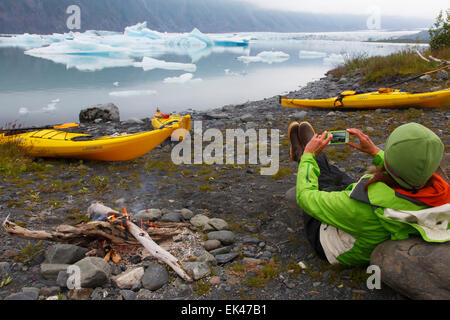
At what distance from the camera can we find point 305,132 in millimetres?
3568

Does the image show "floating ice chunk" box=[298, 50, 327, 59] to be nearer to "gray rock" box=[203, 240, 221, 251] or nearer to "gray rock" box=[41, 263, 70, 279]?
"gray rock" box=[203, 240, 221, 251]

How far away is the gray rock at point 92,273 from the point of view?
8.54 ft

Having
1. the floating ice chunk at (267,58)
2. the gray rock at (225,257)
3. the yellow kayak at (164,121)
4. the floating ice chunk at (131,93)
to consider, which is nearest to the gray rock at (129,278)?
the gray rock at (225,257)

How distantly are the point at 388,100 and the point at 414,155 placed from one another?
7.77 meters

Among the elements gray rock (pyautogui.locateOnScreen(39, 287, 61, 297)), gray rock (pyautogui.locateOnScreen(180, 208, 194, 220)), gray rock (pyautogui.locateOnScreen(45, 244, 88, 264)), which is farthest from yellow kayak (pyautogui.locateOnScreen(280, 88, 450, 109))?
gray rock (pyautogui.locateOnScreen(39, 287, 61, 297))

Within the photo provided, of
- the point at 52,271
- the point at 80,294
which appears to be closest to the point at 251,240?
the point at 80,294

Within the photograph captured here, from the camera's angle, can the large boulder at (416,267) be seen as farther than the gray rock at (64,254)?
No

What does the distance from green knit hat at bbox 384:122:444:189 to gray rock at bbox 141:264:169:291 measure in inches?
72.1

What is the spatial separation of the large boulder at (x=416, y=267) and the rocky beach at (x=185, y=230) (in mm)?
209

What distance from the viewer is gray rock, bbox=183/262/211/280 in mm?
2770

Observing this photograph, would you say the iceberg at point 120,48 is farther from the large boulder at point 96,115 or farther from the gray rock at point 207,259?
the gray rock at point 207,259

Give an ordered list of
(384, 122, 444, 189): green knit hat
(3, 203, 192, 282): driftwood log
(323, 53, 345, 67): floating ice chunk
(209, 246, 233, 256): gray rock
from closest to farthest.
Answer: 1. (384, 122, 444, 189): green knit hat
2. (3, 203, 192, 282): driftwood log
3. (209, 246, 233, 256): gray rock
4. (323, 53, 345, 67): floating ice chunk
